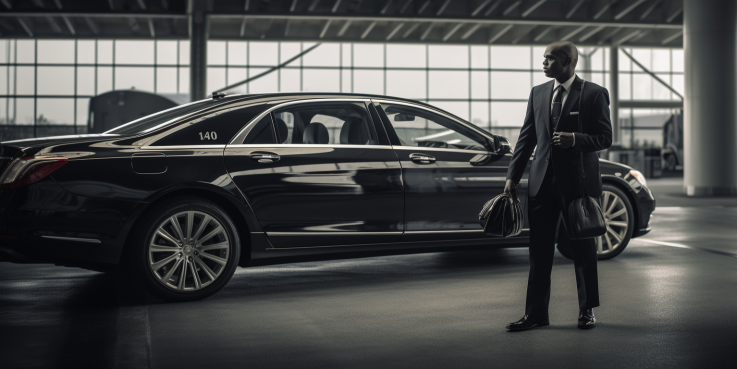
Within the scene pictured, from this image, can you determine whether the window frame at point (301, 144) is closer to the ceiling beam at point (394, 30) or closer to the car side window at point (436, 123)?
the car side window at point (436, 123)

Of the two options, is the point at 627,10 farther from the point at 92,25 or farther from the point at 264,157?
the point at 264,157

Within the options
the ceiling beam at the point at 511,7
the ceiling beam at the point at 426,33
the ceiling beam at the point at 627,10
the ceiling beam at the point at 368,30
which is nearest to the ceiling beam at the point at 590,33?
the ceiling beam at the point at 627,10

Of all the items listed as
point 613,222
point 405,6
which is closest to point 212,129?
point 613,222

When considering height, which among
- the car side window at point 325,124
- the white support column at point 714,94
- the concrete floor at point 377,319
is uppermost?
the white support column at point 714,94

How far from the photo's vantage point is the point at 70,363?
3.81 m

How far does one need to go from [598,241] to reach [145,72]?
109 ft

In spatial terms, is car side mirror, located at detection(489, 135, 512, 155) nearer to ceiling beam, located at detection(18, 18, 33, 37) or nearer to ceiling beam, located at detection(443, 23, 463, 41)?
ceiling beam, located at detection(443, 23, 463, 41)

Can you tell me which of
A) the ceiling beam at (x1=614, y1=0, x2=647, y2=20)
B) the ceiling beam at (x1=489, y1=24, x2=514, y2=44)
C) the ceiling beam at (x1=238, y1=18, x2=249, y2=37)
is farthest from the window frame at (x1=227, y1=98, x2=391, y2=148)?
the ceiling beam at (x1=489, y1=24, x2=514, y2=44)

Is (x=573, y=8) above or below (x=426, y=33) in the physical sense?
below

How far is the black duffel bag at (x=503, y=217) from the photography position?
465cm

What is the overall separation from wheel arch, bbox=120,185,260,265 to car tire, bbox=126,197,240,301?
0.04 m

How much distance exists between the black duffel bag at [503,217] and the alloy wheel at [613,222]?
9.70ft

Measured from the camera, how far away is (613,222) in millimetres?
7402

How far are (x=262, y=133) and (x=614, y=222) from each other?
3504 mm
